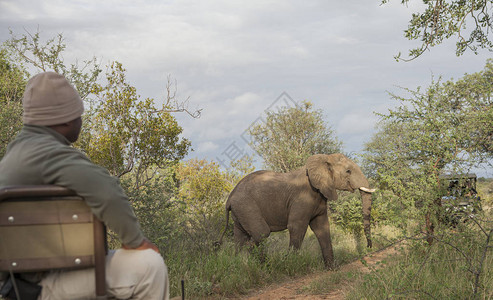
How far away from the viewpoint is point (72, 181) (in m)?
2.50

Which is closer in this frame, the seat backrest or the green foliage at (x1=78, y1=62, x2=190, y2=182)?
the seat backrest

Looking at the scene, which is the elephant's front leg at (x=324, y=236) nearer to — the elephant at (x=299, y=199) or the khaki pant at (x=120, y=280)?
the elephant at (x=299, y=199)

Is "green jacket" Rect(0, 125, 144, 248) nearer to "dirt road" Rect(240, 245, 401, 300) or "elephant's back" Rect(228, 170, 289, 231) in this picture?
"dirt road" Rect(240, 245, 401, 300)

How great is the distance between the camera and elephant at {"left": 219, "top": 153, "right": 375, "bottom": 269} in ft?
30.4

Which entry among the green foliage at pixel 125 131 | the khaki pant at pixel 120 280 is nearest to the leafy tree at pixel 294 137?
the green foliage at pixel 125 131

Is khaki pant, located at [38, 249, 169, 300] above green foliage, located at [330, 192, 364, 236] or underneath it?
above

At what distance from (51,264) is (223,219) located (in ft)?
30.7

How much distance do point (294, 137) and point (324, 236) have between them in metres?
11.8

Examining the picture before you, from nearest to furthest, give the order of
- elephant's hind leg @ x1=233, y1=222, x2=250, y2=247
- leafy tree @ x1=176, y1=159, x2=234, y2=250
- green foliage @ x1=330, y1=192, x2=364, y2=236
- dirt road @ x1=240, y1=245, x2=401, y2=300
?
dirt road @ x1=240, y1=245, x2=401, y2=300, elephant's hind leg @ x1=233, y1=222, x2=250, y2=247, leafy tree @ x1=176, y1=159, x2=234, y2=250, green foliage @ x1=330, y1=192, x2=364, y2=236

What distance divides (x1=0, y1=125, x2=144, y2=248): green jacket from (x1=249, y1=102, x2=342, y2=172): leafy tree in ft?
57.8

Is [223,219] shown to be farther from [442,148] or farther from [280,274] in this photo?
[442,148]

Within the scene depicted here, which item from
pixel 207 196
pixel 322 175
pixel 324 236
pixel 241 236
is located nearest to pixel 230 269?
pixel 241 236

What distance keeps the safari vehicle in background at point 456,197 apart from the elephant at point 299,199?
1550mm

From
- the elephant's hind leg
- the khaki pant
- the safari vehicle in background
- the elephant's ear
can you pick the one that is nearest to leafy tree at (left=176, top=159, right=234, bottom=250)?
the elephant's hind leg
